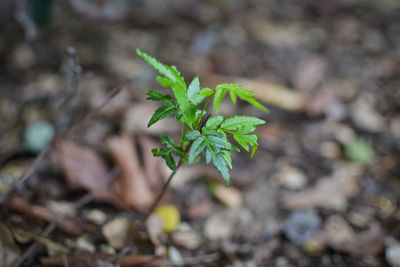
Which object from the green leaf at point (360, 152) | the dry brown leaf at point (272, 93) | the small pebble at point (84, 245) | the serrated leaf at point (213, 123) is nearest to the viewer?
the serrated leaf at point (213, 123)

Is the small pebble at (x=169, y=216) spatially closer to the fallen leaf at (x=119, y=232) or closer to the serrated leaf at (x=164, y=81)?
the fallen leaf at (x=119, y=232)

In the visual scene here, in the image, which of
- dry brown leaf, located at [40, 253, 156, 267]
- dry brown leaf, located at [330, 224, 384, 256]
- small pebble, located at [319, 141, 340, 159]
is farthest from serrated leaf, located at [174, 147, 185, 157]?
small pebble, located at [319, 141, 340, 159]

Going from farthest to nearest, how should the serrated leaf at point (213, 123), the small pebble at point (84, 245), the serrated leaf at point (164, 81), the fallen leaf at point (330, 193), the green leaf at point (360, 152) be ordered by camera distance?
the green leaf at point (360, 152)
the fallen leaf at point (330, 193)
the small pebble at point (84, 245)
the serrated leaf at point (213, 123)
the serrated leaf at point (164, 81)

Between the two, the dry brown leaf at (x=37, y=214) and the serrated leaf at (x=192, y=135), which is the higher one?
the serrated leaf at (x=192, y=135)

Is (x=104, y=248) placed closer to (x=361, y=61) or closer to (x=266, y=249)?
(x=266, y=249)

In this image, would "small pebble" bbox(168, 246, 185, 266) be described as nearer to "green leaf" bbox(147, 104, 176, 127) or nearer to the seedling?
the seedling

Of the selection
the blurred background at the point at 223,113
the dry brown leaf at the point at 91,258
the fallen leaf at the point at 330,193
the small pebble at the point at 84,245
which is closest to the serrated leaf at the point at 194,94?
the blurred background at the point at 223,113

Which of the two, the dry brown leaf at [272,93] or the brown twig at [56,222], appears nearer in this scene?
the brown twig at [56,222]
